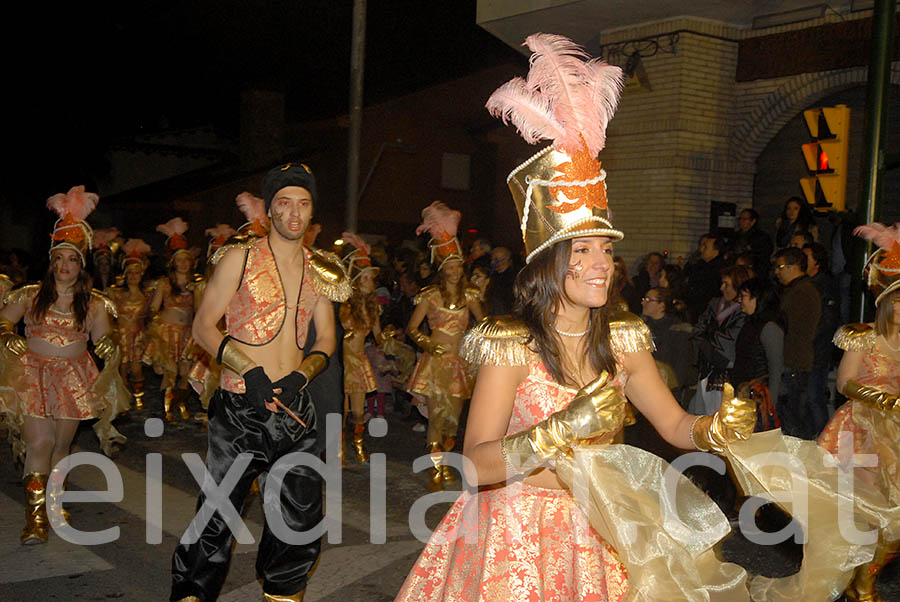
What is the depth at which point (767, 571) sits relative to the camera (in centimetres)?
595

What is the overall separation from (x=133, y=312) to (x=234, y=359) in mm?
8737

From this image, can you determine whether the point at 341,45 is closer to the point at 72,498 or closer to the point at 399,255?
the point at 399,255

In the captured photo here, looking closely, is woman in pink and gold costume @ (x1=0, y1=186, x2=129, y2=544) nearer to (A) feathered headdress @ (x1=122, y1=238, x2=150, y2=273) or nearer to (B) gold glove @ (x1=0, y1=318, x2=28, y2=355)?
(B) gold glove @ (x1=0, y1=318, x2=28, y2=355)

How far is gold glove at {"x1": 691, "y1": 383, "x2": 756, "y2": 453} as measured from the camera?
9.75ft

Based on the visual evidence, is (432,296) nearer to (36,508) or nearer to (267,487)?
(36,508)

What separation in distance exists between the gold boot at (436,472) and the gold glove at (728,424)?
5014mm

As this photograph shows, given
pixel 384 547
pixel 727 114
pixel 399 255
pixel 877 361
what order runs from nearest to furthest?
pixel 877 361 < pixel 384 547 < pixel 727 114 < pixel 399 255

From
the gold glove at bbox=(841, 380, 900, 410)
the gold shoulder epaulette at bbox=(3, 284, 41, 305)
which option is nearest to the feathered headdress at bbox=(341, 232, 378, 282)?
the gold shoulder epaulette at bbox=(3, 284, 41, 305)

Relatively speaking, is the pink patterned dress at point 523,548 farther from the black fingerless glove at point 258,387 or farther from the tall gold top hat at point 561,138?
the black fingerless glove at point 258,387

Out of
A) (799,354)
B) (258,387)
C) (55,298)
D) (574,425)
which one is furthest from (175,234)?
(574,425)

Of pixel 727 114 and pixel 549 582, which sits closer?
pixel 549 582

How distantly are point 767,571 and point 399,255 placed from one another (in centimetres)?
982

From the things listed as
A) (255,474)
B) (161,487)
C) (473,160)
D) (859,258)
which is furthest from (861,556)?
(473,160)

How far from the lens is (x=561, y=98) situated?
3.18 m
